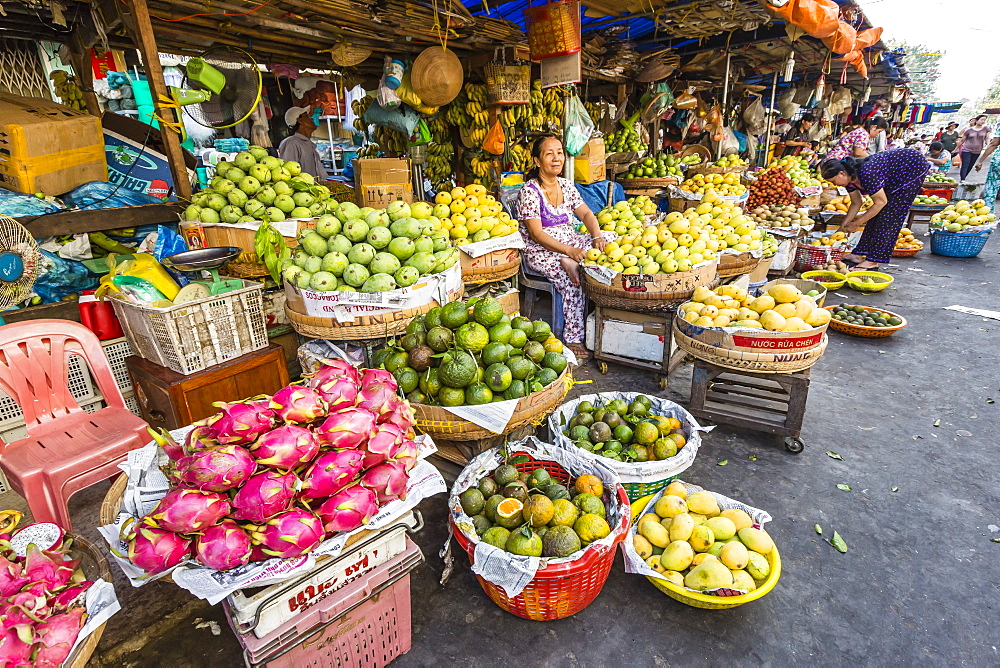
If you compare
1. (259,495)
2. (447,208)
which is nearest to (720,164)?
(447,208)

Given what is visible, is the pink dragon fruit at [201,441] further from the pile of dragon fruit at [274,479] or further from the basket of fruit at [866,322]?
the basket of fruit at [866,322]

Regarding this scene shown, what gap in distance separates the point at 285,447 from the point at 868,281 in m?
7.03

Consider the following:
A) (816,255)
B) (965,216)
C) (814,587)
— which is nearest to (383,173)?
(814,587)

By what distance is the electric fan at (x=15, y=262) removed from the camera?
8.50 ft

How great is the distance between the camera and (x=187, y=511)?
1.16m

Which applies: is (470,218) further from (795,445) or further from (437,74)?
(795,445)

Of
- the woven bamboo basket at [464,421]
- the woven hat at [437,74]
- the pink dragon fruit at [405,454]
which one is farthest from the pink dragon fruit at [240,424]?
the woven hat at [437,74]

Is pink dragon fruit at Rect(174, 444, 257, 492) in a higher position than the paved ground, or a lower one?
higher

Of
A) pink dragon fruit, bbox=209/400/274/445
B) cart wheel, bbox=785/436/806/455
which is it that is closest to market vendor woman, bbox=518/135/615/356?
cart wheel, bbox=785/436/806/455

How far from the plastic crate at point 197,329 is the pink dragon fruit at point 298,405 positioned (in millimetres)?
1531

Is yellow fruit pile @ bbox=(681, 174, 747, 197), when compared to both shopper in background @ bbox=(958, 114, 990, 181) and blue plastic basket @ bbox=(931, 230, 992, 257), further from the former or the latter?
shopper in background @ bbox=(958, 114, 990, 181)

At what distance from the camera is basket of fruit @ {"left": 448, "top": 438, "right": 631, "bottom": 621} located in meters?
1.72

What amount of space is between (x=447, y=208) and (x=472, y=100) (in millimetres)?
2237

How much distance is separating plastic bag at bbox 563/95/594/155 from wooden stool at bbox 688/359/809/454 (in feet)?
11.9
